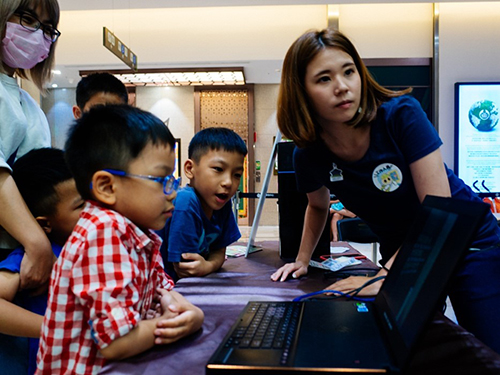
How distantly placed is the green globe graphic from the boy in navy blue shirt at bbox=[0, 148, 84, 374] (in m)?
5.49

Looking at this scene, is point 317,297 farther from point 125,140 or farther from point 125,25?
point 125,25

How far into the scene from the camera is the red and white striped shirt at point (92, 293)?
64 cm

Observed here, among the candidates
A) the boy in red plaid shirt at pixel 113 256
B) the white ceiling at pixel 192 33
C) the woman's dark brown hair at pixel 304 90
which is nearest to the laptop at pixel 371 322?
the boy in red plaid shirt at pixel 113 256

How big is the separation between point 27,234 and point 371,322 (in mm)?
→ 847

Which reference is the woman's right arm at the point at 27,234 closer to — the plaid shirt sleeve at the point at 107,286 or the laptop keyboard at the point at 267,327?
the plaid shirt sleeve at the point at 107,286

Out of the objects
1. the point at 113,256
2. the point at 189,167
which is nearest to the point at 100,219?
the point at 113,256

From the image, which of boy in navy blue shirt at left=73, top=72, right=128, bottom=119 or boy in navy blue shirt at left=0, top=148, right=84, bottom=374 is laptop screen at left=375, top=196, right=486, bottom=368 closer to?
boy in navy blue shirt at left=0, top=148, right=84, bottom=374

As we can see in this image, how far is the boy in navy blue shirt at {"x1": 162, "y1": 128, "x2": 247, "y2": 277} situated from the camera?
4.28 feet

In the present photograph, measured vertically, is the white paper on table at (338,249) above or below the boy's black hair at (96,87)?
below

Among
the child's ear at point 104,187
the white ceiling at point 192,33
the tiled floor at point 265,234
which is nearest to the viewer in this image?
the child's ear at point 104,187

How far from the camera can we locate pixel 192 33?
6.06 m

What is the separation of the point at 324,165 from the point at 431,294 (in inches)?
31.3

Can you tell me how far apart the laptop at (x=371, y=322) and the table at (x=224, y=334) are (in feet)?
0.14

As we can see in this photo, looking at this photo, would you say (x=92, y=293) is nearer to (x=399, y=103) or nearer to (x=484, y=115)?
(x=399, y=103)
